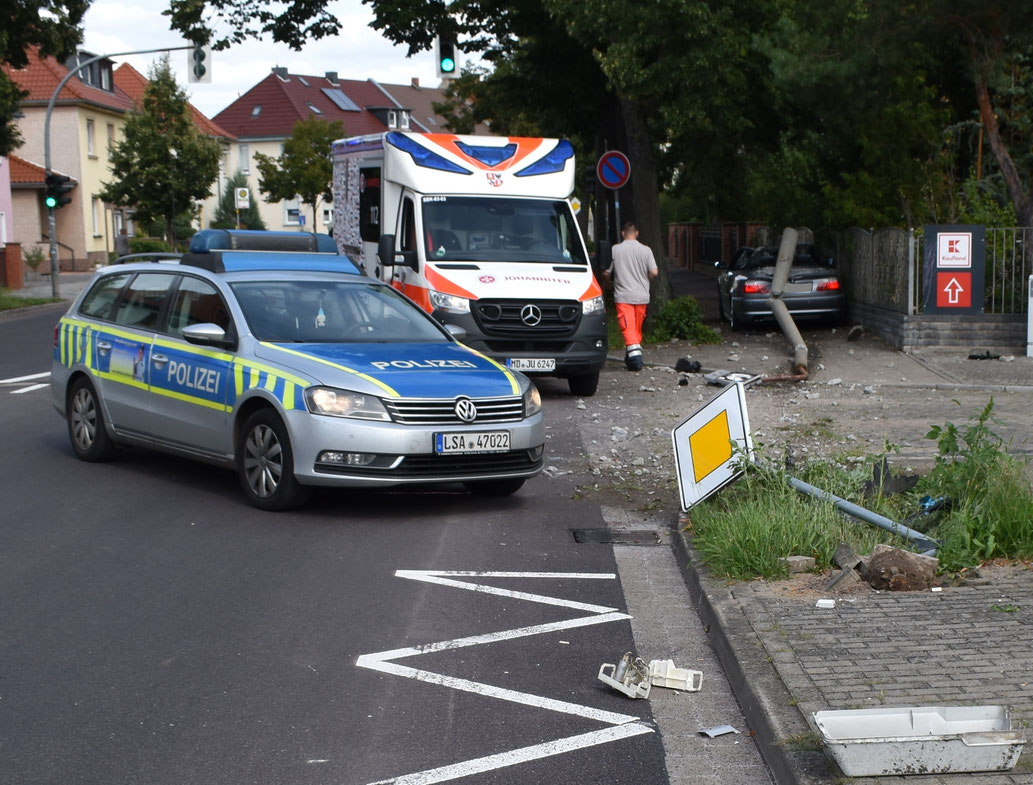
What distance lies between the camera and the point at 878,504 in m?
7.80

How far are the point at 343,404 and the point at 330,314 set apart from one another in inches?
61.9

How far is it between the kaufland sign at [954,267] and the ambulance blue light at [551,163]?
5970 millimetres

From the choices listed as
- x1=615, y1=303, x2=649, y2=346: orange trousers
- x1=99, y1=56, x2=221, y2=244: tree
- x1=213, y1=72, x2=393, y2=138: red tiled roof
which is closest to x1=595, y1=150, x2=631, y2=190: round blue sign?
x1=615, y1=303, x2=649, y2=346: orange trousers

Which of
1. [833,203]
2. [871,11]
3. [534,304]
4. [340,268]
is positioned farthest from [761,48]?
[340,268]

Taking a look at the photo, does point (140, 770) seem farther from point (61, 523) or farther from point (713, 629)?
point (61, 523)

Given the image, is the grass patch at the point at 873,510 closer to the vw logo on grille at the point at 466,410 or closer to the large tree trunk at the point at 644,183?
the vw logo on grille at the point at 466,410

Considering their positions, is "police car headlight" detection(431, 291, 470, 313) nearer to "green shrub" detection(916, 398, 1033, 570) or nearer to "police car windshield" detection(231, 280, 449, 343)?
"police car windshield" detection(231, 280, 449, 343)

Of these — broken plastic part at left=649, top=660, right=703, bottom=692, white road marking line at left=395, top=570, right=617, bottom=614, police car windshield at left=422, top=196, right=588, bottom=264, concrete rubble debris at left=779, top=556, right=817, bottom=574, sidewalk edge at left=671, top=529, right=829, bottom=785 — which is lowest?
white road marking line at left=395, top=570, right=617, bottom=614

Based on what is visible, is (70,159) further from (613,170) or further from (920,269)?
(920,269)

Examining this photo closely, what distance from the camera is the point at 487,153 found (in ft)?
Answer: 54.7

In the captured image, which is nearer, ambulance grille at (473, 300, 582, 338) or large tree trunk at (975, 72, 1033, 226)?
ambulance grille at (473, 300, 582, 338)

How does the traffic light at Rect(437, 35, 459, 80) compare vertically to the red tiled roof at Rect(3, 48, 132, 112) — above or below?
below

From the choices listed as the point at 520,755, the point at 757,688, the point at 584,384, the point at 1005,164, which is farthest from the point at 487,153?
the point at 520,755

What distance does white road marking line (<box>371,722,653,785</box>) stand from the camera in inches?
176
